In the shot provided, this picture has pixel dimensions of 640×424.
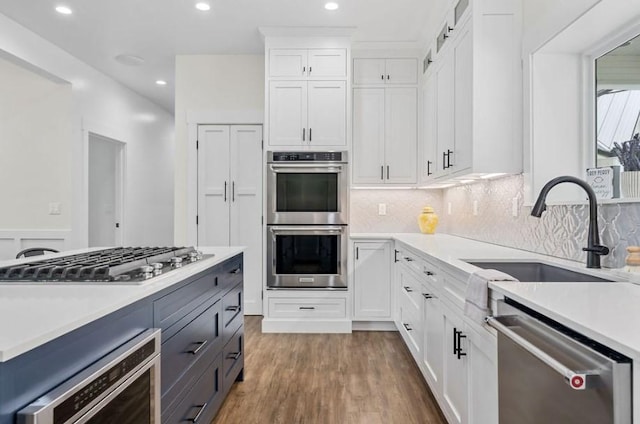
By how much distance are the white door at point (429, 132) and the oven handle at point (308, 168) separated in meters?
0.84

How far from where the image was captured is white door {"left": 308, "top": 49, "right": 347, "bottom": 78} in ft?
12.5

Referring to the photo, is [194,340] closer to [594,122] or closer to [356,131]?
[594,122]

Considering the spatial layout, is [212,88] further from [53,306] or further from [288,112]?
[53,306]

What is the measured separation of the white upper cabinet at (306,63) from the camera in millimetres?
3812

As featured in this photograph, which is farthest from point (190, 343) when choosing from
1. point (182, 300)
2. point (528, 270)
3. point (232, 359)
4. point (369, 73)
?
point (369, 73)

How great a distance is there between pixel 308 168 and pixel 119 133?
3.09 metres

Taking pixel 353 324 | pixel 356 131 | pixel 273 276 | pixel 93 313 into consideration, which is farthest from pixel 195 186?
pixel 93 313

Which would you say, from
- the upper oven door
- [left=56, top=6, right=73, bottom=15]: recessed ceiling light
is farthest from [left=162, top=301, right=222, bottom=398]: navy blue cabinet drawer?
[left=56, top=6, right=73, bottom=15]: recessed ceiling light

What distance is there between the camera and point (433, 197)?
4.25 m

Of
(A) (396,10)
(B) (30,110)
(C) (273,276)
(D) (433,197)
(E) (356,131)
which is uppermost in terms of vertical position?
(A) (396,10)

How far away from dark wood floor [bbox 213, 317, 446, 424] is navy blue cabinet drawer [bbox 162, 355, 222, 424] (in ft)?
0.68

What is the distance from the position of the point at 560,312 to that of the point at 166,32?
409 centimetres

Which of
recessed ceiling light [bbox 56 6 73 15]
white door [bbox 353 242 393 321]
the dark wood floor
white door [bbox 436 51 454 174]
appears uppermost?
recessed ceiling light [bbox 56 6 73 15]

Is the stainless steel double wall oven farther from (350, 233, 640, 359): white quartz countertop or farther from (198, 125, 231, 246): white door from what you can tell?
(350, 233, 640, 359): white quartz countertop
